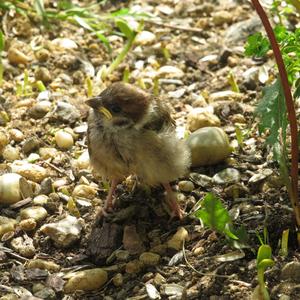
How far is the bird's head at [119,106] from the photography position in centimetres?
346

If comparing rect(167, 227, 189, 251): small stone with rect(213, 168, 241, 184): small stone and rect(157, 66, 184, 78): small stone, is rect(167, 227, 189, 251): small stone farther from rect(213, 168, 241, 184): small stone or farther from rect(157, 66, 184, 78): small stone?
rect(157, 66, 184, 78): small stone

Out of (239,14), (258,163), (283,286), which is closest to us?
(283,286)

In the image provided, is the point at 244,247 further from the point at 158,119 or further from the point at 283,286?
the point at 158,119

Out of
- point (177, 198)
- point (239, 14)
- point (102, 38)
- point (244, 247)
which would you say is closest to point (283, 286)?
point (244, 247)

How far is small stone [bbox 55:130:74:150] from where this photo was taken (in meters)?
3.99

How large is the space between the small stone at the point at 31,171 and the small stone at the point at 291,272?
1.52 metres

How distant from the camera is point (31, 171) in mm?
3711

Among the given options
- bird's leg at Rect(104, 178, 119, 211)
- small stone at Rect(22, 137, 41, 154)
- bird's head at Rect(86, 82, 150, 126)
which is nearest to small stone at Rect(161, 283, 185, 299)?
bird's leg at Rect(104, 178, 119, 211)

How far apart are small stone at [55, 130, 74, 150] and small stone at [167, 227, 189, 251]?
104 cm

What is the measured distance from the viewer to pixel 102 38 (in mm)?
4566

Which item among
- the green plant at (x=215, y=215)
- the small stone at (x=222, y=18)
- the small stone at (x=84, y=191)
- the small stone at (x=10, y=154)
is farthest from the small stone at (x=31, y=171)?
the small stone at (x=222, y=18)

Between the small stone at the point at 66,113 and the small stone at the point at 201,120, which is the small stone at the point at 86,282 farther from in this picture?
the small stone at the point at 66,113

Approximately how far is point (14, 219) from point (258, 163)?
1342 mm

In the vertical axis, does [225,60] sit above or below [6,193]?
above
